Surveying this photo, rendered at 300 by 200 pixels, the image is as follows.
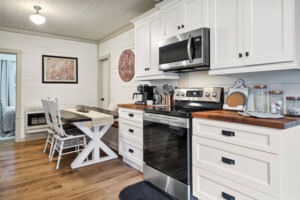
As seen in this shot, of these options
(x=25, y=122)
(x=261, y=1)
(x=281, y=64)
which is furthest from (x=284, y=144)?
(x=25, y=122)

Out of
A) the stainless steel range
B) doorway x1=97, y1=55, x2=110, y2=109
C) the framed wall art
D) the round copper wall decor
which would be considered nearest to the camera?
the stainless steel range

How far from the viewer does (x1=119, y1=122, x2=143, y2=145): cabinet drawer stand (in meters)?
2.61

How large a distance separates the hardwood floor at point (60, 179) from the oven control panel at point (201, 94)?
1253mm

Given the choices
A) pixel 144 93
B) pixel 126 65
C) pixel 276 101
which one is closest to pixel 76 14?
pixel 126 65

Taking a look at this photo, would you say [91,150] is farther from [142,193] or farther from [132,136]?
[142,193]

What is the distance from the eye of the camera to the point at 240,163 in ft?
4.76

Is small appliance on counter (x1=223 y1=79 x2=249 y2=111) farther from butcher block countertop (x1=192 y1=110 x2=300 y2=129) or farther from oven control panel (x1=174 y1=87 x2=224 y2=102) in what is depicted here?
butcher block countertop (x1=192 y1=110 x2=300 y2=129)

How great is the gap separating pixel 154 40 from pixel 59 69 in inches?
127

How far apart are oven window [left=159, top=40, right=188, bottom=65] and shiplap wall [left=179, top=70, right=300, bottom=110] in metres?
0.39

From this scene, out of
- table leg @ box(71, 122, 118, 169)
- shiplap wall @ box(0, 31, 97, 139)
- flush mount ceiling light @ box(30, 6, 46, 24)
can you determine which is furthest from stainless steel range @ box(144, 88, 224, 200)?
shiplap wall @ box(0, 31, 97, 139)

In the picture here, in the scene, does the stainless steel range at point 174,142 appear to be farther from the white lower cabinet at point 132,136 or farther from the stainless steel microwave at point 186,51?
the stainless steel microwave at point 186,51

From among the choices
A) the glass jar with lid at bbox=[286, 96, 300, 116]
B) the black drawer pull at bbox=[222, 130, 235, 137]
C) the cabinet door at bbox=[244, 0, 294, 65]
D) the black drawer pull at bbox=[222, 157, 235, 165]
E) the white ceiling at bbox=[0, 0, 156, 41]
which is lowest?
the black drawer pull at bbox=[222, 157, 235, 165]

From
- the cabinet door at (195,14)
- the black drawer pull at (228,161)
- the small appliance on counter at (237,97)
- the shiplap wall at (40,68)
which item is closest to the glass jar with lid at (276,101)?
the small appliance on counter at (237,97)

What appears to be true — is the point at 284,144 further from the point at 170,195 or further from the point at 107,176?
the point at 107,176
